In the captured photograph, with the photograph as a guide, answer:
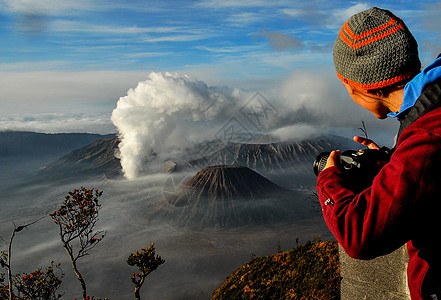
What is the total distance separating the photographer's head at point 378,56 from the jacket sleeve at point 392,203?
40 centimetres

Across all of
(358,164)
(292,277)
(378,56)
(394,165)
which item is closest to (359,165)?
(358,164)

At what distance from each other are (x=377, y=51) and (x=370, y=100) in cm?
24

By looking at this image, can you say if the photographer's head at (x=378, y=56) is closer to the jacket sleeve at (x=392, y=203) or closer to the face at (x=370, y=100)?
the face at (x=370, y=100)

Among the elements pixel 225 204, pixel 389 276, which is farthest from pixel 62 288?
pixel 389 276

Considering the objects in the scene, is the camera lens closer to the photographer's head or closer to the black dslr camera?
the black dslr camera

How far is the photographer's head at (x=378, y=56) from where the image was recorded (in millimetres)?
1590

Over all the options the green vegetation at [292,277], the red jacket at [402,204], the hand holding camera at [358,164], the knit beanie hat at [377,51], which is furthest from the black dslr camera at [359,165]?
the green vegetation at [292,277]

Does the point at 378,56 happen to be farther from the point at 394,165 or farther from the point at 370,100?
the point at 394,165

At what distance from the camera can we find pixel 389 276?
3.43 metres

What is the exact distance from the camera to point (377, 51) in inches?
63.2

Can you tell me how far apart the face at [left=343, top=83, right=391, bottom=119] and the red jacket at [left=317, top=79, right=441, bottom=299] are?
1.34 ft

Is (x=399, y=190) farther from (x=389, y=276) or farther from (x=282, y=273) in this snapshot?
(x=282, y=273)

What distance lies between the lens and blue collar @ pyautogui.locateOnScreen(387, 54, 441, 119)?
136cm

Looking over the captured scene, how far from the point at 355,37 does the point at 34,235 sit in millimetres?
215412
